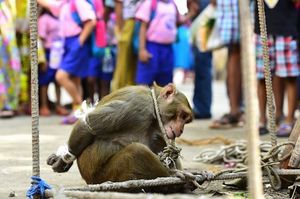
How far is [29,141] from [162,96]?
2765 mm

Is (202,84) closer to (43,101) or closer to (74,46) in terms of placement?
(74,46)

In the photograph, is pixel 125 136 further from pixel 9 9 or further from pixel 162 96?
pixel 9 9

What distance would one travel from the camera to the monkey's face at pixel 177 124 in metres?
4.12

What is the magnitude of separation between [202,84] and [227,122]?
140 centimetres

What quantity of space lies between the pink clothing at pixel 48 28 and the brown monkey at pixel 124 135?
5266mm

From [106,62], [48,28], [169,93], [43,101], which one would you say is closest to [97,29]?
[106,62]

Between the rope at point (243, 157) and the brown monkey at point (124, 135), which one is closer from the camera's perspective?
the brown monkey at point (124, 135)

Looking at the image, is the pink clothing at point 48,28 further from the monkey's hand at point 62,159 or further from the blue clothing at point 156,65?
the monkey's hand at point 62,159

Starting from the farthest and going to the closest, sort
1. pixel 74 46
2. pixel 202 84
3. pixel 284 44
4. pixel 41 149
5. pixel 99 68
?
pixel 99 68
pixel 202 84
pixel 74 46
pixel 284 44
pixel 41 149

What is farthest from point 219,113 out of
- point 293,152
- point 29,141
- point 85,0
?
point 293,152

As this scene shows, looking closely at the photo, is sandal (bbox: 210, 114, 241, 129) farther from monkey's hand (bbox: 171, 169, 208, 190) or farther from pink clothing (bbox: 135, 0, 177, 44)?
monkey's hand (bbox: 171, 169, 208, 190)

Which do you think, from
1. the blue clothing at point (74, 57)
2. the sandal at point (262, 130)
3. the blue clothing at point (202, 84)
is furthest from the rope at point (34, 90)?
the blue clothing at point (202, 84)

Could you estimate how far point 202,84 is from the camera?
908 cm

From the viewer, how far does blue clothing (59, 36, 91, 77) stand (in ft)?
28.0
